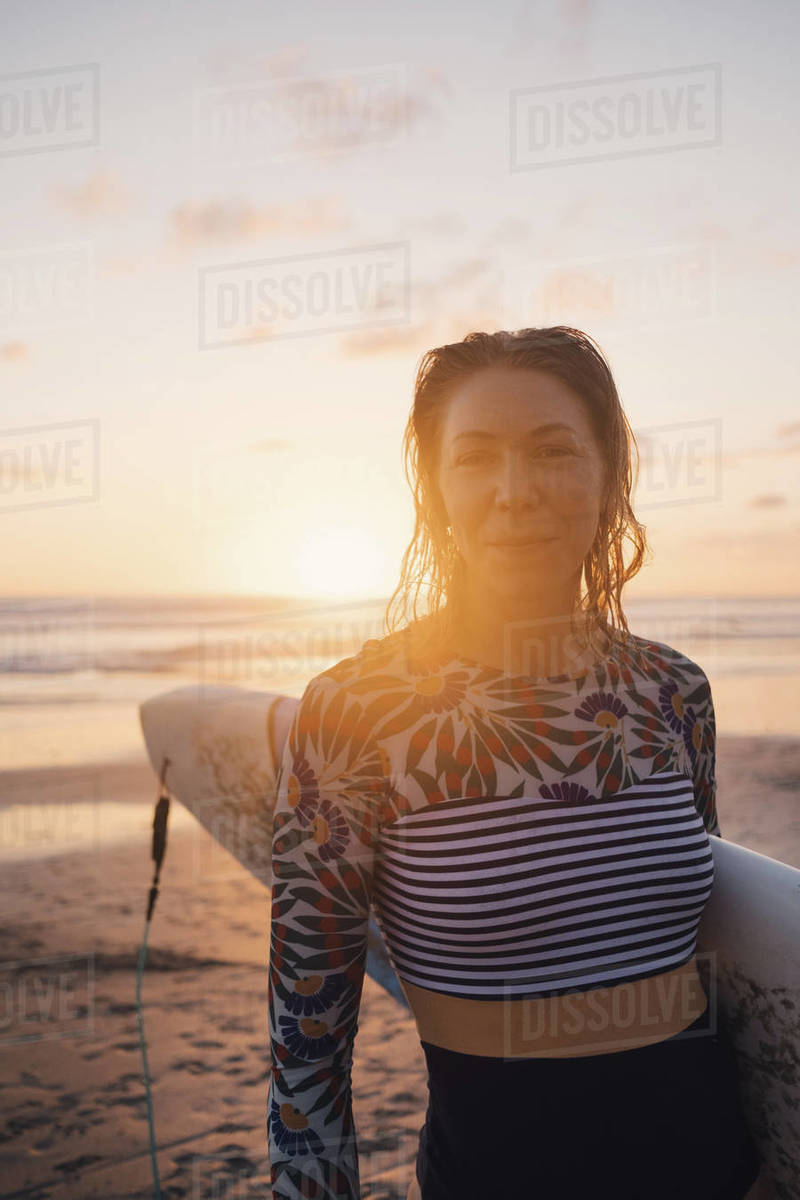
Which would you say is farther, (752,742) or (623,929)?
(752,742)

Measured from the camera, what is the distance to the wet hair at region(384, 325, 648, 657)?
139cm

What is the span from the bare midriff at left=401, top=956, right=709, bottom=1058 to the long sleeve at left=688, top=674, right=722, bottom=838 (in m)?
0.40

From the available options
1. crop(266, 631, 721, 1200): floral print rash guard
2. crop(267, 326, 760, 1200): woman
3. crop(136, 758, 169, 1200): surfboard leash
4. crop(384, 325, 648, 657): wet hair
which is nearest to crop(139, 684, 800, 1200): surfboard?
crop(267, 326, 760, 1200): woman

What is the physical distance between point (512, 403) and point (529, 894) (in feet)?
2.38

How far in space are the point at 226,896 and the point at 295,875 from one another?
4271 millimetres

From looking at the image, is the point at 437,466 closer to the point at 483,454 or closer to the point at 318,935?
the point at 483,454

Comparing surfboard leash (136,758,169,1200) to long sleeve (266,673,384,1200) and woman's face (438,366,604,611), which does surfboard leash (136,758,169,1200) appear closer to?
long sleeve (266,673,384,1200)

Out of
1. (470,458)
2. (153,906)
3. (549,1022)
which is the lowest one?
(153,906)

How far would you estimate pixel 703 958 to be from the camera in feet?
5.53

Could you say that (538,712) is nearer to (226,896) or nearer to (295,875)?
(295,875)

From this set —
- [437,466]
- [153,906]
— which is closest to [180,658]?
[153,906]

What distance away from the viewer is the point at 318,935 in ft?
3.81

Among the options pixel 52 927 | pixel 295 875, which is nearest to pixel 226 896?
pixel 52 927

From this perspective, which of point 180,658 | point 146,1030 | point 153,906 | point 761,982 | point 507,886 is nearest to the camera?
point 507,886
